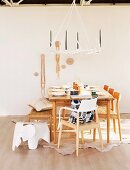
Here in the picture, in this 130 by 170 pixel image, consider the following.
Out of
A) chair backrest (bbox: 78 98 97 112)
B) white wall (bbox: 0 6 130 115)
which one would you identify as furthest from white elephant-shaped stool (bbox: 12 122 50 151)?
white wall (bbox: 0 6 130 115)

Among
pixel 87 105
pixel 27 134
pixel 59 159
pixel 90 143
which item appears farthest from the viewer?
pixel 90 143

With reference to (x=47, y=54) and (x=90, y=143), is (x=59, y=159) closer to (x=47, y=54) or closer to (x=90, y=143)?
(x=90, y=143)

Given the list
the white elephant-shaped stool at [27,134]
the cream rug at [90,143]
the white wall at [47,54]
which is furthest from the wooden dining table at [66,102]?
the white wall at [47,54]

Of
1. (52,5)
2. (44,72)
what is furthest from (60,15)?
(44,72)

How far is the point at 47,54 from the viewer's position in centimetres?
718

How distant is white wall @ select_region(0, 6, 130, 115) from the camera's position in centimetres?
709

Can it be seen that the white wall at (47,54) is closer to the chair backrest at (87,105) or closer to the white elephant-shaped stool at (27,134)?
the white elephant-shaped stool at (27,134)

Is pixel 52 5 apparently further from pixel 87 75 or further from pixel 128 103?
pixel 128 103

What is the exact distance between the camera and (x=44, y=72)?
284 inches

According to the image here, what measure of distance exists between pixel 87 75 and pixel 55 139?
259cm

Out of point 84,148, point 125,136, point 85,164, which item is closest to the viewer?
point 85,164

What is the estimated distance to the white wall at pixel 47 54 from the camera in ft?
23.3

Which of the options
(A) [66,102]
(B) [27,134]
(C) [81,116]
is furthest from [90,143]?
(B) [27,134]

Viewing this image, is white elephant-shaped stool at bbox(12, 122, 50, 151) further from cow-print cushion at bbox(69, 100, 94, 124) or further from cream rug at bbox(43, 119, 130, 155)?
cow-print cushion at bbox(69, 100, 94, 124)
